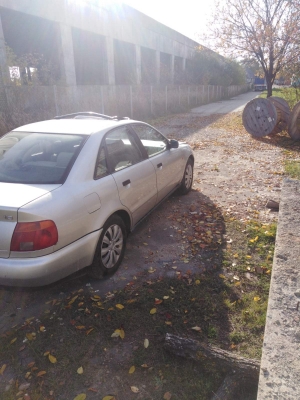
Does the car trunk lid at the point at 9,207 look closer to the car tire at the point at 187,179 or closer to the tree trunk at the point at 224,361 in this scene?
the tree trunk at the point at 224,361

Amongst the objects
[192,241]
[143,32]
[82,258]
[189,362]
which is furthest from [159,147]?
[143,32]

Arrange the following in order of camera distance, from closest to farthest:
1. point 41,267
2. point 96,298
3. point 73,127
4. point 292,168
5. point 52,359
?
point 52,359 < point 41,267 < point 96,298 < point 73,127 < point 292,168

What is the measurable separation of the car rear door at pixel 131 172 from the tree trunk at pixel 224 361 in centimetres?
169

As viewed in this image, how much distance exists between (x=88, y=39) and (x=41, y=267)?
73.7 ft

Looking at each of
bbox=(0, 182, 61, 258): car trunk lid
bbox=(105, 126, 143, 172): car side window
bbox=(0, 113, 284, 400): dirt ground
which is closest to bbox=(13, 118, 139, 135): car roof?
bbox=(105, 126, 143, 172): car side window

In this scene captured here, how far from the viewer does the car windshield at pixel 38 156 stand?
3.17 m

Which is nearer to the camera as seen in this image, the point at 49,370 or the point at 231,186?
the point at 49,370

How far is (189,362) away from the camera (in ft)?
8.36

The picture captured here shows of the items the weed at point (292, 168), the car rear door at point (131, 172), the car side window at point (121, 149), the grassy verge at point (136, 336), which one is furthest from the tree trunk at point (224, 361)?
the weed at point (292, 168)

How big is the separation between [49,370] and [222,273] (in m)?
2.08

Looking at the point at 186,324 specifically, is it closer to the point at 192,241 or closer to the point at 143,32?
the point at 192,241

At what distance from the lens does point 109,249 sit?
359 cm

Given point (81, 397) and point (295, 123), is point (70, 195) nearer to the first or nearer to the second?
point (81, 397)

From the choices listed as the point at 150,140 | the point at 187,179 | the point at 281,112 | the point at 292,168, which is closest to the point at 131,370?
the point at 150,140
